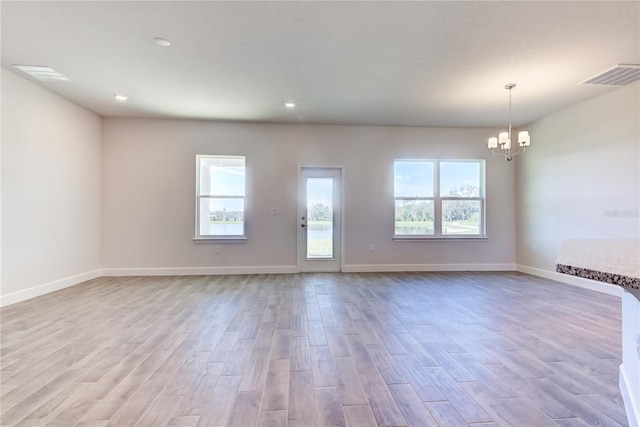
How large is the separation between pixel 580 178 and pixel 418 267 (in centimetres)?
289

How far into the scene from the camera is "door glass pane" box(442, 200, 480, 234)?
585 cm

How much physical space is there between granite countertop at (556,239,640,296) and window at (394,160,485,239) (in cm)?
464

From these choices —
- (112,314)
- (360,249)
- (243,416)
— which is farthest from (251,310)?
(360,249)

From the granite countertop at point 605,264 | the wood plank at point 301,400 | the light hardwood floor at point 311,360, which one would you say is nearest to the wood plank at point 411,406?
the light hardwood floor at point 311,360

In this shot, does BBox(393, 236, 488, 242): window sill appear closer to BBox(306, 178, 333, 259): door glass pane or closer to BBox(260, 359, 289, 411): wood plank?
BBox(306, 178, 333, 259): door glass pane

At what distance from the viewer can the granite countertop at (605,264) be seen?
76 centimetres

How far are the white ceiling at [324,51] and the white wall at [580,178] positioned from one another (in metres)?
0.43

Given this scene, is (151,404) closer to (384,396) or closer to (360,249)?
(384,396)

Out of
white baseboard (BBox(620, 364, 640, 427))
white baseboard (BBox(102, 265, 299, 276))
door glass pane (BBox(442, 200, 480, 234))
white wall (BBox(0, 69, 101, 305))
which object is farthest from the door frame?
white baseboard (BBox(620, 364, 640, 427))

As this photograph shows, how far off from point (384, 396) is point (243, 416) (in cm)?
81

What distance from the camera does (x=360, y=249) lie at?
5.65m

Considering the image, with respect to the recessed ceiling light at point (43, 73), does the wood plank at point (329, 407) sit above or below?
below

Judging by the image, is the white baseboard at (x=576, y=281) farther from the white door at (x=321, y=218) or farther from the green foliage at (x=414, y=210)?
the white door at (x=321, y=218)

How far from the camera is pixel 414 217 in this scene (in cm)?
582
